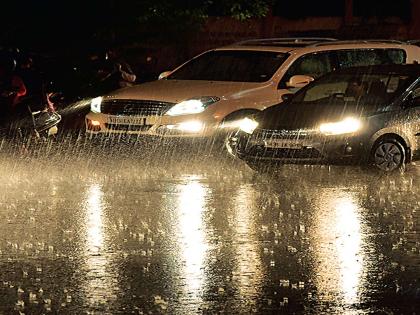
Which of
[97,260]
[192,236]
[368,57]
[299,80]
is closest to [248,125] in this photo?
[299,80]

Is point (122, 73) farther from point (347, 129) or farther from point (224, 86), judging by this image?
point (347, 129)

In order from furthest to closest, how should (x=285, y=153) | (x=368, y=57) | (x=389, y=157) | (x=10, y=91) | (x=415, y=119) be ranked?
(x=10, y=91), (x=368, y=57), (x=415, y=119), (x=389, y=157), (x=285, y=153)

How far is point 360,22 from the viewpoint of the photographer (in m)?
37.3

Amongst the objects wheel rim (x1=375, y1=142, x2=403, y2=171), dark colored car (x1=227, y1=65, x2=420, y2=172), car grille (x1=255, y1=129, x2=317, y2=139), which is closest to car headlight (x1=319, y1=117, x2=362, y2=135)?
dark colored car (x1=227, y1=65, x2=420, y2=172)

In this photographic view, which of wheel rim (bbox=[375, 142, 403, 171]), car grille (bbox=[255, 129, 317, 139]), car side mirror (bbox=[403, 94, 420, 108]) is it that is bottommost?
wheel rim (bbox=[375, 142, 403, 171])

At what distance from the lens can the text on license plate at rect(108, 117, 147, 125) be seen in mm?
17078

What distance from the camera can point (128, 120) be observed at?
17234mm

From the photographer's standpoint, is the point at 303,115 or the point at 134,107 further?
the point at 134,107

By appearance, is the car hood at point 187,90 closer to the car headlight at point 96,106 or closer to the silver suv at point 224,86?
the silver suv at point 224,86

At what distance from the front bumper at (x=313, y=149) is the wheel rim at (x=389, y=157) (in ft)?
0.80

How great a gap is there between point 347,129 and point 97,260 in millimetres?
5879

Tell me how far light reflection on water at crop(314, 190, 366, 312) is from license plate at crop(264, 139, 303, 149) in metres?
1.40

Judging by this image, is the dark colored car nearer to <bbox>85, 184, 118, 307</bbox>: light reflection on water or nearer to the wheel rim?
the wheel rim

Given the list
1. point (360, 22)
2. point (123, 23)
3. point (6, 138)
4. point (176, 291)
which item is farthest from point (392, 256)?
point (360, 22)
